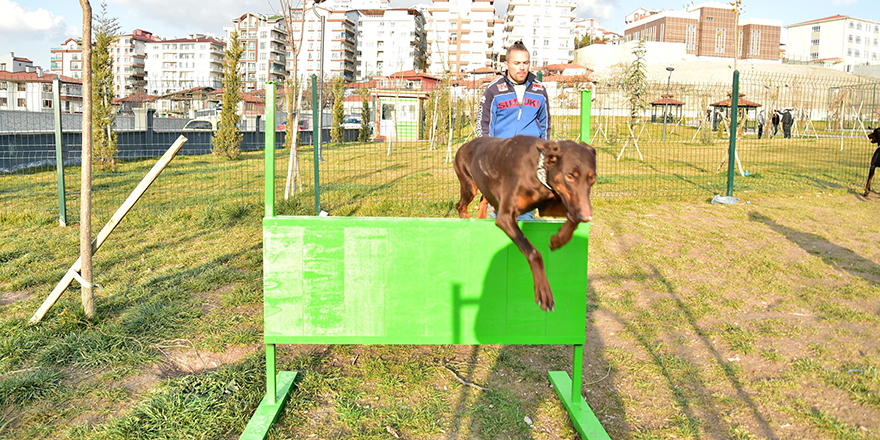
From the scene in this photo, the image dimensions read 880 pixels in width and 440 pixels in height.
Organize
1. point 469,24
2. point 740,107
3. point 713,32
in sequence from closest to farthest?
1. point 740,107
2. point 469,24
3. point 713,32

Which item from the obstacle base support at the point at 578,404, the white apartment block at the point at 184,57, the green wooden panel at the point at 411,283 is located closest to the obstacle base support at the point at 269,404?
the green wooden panel at the point at 411,283

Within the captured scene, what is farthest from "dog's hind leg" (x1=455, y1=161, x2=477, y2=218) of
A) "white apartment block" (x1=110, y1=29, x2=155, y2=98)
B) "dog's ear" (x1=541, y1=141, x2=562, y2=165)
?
"white apartment block" (x1=110, y1=29, x2=155, y2=98)

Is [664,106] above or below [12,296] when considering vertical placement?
above

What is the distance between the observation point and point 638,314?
5.62 metres

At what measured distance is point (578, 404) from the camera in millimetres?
3686

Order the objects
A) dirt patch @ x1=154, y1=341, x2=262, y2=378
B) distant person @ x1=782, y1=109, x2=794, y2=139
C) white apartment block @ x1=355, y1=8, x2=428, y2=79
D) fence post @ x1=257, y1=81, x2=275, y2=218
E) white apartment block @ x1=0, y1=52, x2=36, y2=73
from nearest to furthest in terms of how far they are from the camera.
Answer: fence post @ x1=257, y1=81, x2=275, y2=218
dirt patch @ x1=154, y1=341, x2=262, y2=378
distant person @ x1=782, y1=109, x2=794, y2=139
white apartment block @ x1=0, y1=52, x2=36, y2=73
white apartment block @ x1=355, y1=8, x2=428, y2=79

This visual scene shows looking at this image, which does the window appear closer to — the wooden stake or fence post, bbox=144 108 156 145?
fence post, bbox=144 108 156 145

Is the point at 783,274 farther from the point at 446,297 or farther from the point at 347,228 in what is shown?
the point at 347,228

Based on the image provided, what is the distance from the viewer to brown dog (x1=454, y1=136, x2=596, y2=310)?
279 centimetres

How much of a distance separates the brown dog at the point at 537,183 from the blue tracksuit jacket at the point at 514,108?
4.38ft

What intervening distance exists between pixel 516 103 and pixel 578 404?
7.91 feet

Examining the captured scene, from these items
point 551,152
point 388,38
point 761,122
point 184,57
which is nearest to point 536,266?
point 551,152

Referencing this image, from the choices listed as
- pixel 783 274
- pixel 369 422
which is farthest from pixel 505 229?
pixel 783 274

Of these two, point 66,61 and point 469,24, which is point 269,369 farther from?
point 66,61
